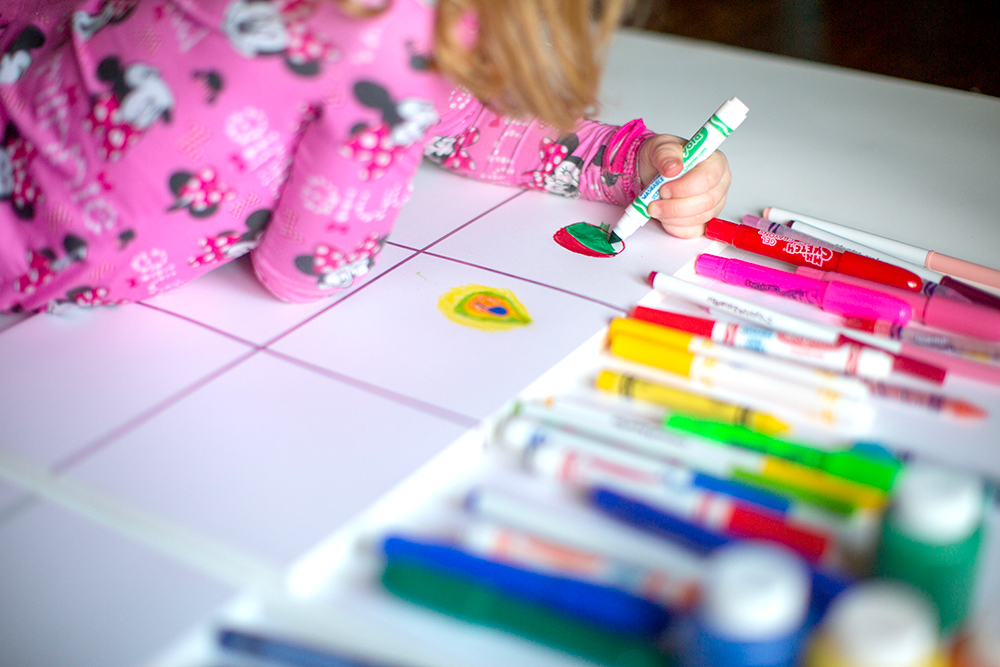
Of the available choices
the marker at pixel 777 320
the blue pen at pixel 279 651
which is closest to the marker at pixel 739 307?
the marker at pixel 777 320

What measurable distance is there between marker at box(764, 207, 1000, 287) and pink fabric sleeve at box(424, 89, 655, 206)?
0.47 feet

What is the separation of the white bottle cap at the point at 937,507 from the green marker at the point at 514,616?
0.11m

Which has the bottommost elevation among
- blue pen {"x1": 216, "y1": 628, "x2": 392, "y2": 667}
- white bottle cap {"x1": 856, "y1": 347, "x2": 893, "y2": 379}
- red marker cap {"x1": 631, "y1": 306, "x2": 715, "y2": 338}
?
blue pen {"x1": 216, "y1": 628, "x2": 392, "y2": 667}

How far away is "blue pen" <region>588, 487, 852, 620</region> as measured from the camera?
0.39m

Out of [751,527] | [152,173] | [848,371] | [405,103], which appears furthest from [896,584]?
[152,173]

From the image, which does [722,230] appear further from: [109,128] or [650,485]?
[109,128]

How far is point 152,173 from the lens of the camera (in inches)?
22.1

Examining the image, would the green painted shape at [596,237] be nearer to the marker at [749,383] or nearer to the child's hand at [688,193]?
the child's hand at [688,193]

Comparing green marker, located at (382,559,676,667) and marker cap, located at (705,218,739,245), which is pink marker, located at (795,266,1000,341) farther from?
green marker, located at (382,559,676,667)

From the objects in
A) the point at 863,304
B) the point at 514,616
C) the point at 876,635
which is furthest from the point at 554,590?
the point at 863,304

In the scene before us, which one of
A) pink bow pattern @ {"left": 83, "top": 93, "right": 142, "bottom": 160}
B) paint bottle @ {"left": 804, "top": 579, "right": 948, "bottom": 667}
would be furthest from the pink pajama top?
paint bottle @ {"left": 804, "top": 579, "right": 948, "bottom": 667}

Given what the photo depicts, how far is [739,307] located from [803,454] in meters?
0.16

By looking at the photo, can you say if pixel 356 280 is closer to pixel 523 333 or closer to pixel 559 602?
pixel 523 333

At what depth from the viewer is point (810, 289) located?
1.99 ft
